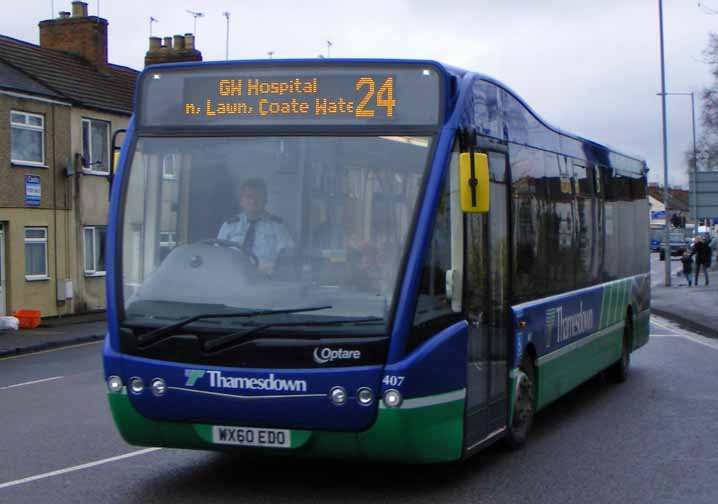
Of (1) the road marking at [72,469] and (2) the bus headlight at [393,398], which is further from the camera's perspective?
(1) the road marking at [72,469]

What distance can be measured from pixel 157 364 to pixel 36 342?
17.5 meters

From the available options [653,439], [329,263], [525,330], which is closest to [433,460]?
[329,263]

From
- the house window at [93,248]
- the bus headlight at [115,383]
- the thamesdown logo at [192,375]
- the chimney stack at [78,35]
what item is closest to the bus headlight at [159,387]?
the thamesdown logo at [192,375]

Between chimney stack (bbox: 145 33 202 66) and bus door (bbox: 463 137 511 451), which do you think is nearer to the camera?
bus door (bbox: 463 137 511 451)

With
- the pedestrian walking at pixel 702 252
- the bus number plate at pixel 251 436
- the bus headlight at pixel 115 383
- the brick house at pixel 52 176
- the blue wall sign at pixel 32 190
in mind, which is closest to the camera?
the bus number plate at pixel 251 436

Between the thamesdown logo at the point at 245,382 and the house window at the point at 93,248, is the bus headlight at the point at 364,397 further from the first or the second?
the house window at the point at 93,248

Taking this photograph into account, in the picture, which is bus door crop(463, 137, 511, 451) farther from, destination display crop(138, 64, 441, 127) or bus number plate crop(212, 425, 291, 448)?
bus number plate crop(212, 425, 291, 448)

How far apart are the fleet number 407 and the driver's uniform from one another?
104 cm

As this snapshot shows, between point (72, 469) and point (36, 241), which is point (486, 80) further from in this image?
point (36, 241)

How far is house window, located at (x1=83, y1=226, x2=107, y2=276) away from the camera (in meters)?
33.8

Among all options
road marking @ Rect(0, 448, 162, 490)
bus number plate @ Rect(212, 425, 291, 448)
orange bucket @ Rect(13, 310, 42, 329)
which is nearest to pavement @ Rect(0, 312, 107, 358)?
orange bucket @ Rect(13, 310, 42, 329)

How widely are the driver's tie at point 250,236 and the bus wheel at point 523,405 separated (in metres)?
→ 2.79

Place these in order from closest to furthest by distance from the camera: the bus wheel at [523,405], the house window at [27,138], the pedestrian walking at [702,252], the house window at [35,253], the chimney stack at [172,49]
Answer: the bus wheel at [523,405] < the house window at [27,138] < the house window at [35,253] < the chimney stack at [172,49] < the pedestrian walking at [702,252]

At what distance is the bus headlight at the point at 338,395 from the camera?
7.12 meters
